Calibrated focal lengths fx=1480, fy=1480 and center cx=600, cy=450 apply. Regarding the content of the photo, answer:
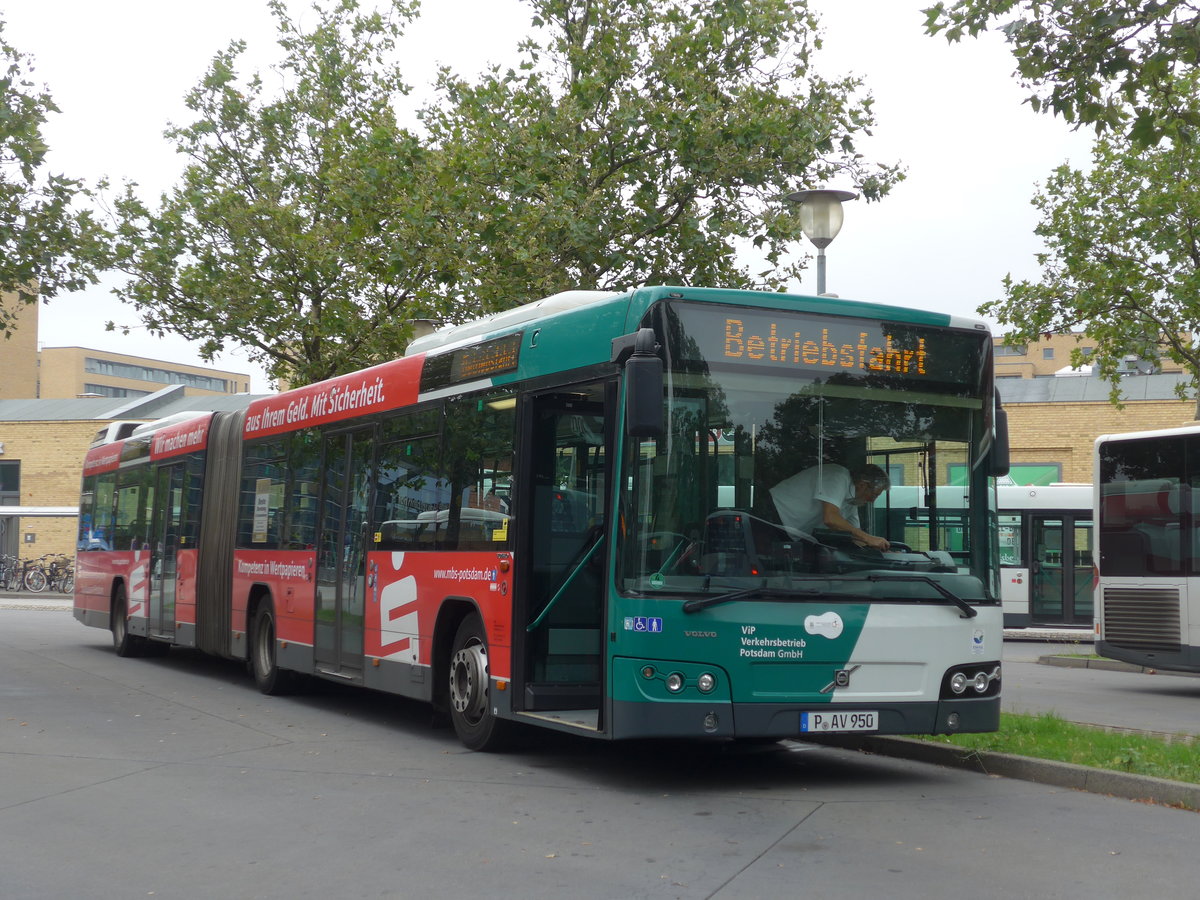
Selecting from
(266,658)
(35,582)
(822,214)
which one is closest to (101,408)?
(35,582)

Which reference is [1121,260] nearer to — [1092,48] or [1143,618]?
[1143,618]

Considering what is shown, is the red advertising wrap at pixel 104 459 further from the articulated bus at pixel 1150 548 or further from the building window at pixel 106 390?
the building window at pixel 106 390

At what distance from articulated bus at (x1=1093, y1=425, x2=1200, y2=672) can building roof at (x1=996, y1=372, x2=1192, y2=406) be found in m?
25.7

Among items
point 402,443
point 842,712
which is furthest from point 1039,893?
point 402,443

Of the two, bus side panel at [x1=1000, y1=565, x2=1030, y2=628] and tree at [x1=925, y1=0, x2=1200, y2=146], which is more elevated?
tree at [x1=925, y1=0, x2=1200, y2=146]

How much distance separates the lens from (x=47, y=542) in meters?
53.1

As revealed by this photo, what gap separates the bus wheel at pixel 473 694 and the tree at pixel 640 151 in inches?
277

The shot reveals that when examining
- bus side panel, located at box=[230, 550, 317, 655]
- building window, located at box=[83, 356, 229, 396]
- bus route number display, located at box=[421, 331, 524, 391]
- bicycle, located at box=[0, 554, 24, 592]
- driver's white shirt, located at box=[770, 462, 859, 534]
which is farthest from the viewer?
building window, located at box=[83, 356, 229, 396]

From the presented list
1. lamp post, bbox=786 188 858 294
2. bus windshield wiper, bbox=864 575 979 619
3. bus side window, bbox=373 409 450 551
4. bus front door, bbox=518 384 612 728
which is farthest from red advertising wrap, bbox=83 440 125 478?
bus windshield wiper, bbox=864 575 979 619

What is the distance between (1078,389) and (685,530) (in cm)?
3795

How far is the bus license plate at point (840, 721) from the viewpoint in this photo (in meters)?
8.70

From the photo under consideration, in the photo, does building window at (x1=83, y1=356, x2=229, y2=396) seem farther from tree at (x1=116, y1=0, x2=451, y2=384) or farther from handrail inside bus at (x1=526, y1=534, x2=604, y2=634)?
handrail inside bus at (x1=526, y1=534, x2=604, y2=634)

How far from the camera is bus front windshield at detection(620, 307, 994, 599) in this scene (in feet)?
28.0

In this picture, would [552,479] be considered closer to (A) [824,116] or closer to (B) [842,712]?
(B) [842,712]
